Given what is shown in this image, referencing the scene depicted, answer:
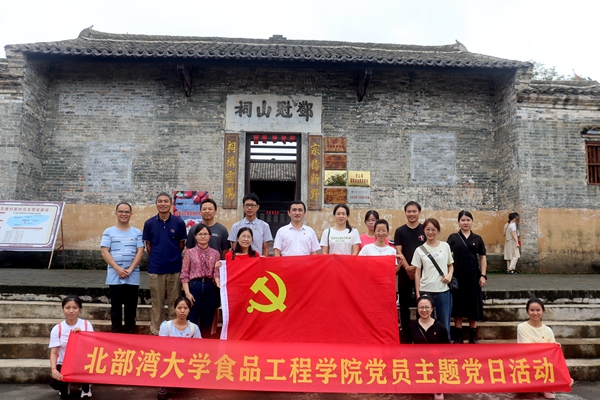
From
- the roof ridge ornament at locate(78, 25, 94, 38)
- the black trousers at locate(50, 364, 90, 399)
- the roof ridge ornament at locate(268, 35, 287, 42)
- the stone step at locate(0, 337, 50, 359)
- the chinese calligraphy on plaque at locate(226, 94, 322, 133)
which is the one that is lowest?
the black trousers at locate(50, 364, 90, 399)

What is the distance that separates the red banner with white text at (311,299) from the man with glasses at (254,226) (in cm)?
45

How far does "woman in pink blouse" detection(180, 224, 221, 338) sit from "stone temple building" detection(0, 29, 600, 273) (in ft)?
15.7

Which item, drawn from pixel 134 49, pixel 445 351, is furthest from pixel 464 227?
pixel 134 49

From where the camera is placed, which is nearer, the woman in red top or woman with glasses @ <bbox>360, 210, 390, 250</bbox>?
the woman in red top

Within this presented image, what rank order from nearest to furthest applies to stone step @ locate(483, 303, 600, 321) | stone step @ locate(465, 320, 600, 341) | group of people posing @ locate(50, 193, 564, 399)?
group of people posing @ locate(50, 193, 564, 399), stone step @ locate(465, 320, 600, 341), stone step @ locate(483, 303, 600, 321)

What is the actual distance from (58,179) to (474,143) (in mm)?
9058

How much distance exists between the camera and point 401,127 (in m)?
9.23

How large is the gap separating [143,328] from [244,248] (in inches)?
66.2

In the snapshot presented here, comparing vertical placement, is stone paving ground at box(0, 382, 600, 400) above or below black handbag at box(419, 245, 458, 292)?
below

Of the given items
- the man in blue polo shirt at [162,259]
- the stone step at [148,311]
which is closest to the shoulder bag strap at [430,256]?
the stone step at [148,311]

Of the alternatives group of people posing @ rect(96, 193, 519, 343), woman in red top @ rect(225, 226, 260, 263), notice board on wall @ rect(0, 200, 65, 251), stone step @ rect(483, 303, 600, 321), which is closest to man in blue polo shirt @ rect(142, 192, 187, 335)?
group of people posing @ rect(96, 193, 519, 343)

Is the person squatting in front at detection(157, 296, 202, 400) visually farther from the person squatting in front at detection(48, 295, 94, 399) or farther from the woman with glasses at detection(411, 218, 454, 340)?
the woman with glasses at detection(411, 218, 454, 340)

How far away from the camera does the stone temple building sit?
28.7 feet

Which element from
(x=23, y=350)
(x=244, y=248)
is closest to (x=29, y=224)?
(x=23, y=350)
